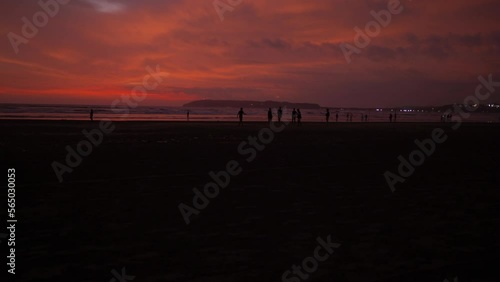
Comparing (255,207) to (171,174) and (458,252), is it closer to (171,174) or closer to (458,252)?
(458,252)

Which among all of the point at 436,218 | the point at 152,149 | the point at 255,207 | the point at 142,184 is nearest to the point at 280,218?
the point at 255,207

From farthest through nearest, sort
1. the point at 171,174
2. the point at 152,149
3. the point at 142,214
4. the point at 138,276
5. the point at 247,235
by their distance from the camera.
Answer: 1. the point at 152,149
2. the point at 171,174
3. the point at 142,214
4. the point at 247,235
5. the point at 138,276

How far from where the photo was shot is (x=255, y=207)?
28.8 ft

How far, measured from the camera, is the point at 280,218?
7930 mm

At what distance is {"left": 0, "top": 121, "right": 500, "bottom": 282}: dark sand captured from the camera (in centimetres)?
550

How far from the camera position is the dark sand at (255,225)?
216 inches

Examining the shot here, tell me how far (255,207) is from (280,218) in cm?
98

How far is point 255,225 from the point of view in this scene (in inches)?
293

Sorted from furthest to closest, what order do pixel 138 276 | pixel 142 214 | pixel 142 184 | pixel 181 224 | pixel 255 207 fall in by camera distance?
pixel 142 184, pixel 255 207, pixel 142 214, pixel 181 224, pixel 138 276

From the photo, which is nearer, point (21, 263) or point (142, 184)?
point (21, 263)

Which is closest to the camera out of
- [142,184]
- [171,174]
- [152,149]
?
[142,184]

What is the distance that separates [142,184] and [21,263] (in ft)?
18.9

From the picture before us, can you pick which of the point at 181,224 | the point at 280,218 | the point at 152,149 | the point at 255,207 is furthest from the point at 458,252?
the point at 152,149

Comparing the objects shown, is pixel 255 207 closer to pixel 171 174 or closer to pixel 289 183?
pixel 289 183
